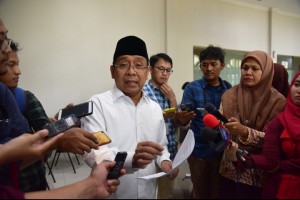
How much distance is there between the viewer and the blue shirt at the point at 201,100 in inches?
77.8

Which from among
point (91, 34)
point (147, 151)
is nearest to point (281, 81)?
point (147, 151)

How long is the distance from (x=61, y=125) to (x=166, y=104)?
1.32m

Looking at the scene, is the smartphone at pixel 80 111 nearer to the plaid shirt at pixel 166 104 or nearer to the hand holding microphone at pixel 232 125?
the hand holding microphone at pixel 232 125

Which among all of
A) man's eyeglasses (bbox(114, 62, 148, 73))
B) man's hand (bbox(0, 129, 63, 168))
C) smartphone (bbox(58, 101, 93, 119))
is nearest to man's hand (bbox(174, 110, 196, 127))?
man's eyeglasses (bbox(114, 62, 148, 73))

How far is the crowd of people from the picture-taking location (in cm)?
76

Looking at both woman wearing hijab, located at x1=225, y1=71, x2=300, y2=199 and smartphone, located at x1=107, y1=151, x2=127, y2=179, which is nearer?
smartphone, located at x1=107, y1=151, x2=127, y2=179

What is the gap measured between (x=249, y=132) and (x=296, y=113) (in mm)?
250

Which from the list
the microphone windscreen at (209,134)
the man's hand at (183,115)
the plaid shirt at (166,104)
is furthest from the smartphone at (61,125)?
the plaid shirt at (166,104)

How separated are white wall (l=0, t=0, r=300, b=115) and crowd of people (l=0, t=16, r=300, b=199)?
6.70ft

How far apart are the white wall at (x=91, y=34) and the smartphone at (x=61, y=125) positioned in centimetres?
314

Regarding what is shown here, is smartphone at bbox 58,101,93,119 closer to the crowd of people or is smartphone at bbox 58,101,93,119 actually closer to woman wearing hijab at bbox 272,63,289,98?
the crowd of people

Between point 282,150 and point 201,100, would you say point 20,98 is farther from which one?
point 282,150

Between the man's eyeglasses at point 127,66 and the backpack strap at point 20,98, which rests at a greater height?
the man's eyeglasses at point 127,66

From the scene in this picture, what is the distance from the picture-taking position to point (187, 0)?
4.97m
